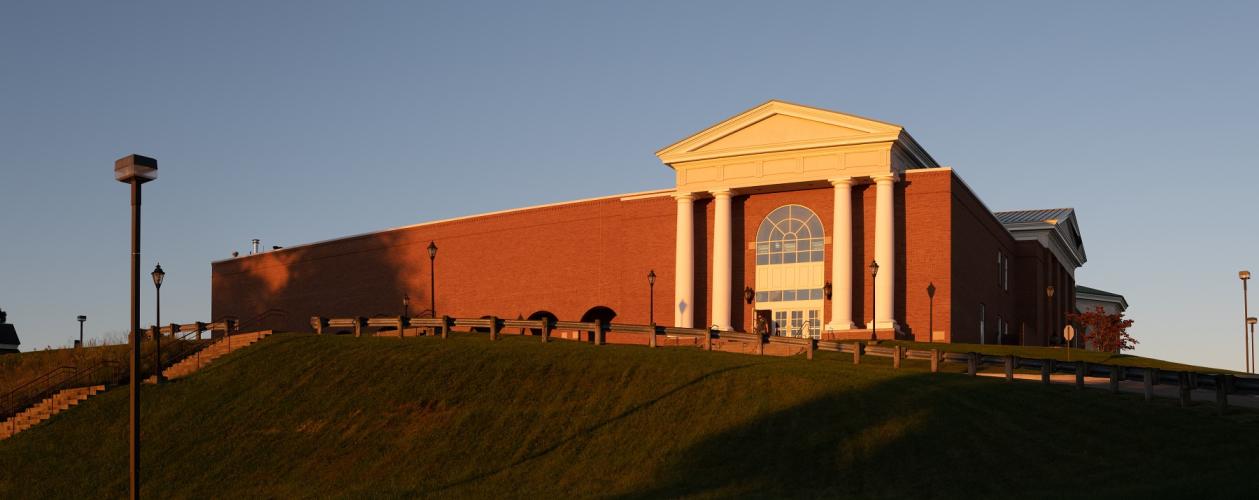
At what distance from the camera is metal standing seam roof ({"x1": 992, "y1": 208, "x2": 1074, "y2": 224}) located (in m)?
84.5

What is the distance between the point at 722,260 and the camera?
64.9 m

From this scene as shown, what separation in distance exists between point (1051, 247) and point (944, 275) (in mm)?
25821

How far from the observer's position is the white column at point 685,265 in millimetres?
65000

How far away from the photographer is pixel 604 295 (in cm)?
6925

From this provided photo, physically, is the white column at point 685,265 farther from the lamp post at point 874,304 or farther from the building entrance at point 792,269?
the lamp post at point 874,304

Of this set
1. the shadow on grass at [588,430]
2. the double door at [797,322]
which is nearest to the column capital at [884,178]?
the double door at [797,322]

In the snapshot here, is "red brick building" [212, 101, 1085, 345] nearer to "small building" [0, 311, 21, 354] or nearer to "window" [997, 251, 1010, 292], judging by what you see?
"window" [997, 251, 1010, 292]

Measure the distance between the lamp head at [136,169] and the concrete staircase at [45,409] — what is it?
20110mm

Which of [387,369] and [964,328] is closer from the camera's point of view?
[387,369]

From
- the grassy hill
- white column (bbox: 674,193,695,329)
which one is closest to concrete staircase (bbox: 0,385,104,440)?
the grassy hill

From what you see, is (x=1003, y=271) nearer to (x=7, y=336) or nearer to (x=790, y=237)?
(x=790, y=237)

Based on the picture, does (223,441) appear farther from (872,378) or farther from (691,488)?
(872,378)

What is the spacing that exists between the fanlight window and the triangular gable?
11.3ft

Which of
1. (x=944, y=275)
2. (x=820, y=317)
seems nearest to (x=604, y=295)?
(x=820, y=317)
